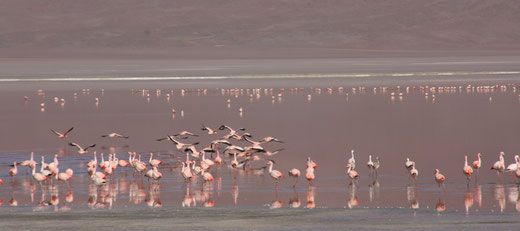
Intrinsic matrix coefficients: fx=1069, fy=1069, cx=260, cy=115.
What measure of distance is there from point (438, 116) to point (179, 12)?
134507mm

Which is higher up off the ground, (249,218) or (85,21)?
(85,21)

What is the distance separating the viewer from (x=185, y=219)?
15.1 metres

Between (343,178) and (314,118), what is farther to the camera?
(314,118)

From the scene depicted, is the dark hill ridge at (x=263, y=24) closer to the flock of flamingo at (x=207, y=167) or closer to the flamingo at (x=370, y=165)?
the flock of flamingo at (x=207, y=167)

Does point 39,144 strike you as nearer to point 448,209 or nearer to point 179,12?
point 448,209

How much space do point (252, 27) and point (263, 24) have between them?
3571mm

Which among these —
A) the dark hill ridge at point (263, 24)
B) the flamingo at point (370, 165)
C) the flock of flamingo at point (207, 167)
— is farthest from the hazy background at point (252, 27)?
the flamingo at point (370, 165)

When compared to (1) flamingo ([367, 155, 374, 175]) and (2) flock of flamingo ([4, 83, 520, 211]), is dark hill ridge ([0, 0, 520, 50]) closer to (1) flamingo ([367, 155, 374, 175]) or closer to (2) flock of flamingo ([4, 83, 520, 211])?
(2) flock of flamingo ([4, 83, 520, 211])

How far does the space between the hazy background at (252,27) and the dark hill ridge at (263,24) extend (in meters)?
0.14

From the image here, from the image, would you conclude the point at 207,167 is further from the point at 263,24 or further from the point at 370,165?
the point at 263,24

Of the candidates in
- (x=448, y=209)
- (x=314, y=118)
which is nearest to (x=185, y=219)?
(x=448, y=209)

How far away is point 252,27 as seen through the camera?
501 feet

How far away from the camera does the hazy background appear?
13175 centimetres

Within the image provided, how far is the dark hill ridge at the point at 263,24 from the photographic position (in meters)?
140
